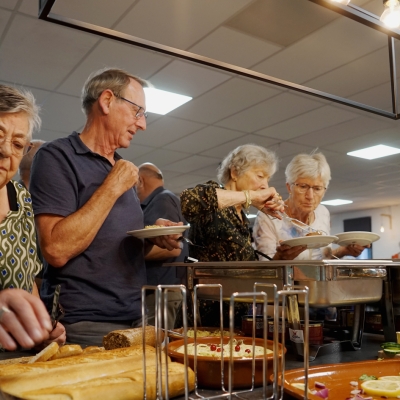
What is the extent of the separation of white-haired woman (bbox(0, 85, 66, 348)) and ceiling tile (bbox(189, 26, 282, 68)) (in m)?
2.17

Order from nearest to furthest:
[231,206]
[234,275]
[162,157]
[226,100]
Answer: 1. [234,275]
2. [231,206]
3. [226,100]
4. [162,157]

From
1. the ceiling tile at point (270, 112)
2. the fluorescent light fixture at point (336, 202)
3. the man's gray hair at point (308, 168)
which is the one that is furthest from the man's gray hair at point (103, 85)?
the fluorescent light fixture at point (336, 202)

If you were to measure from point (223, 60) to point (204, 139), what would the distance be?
81.1 inches

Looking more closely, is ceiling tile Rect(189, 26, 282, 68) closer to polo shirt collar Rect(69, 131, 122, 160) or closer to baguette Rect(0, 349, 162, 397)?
polo shirt collar Rect(69, 131, 122, 160)

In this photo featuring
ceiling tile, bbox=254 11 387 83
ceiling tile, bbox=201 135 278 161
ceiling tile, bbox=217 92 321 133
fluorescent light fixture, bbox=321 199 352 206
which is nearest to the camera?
ceiling tile, bbox=254 11 387 83

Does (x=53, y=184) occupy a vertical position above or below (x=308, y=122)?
below

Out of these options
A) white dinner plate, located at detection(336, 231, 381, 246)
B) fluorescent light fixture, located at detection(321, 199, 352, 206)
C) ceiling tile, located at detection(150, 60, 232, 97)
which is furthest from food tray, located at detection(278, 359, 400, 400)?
fluorescent light fixture, located at detection(321, 199, 352, 206)

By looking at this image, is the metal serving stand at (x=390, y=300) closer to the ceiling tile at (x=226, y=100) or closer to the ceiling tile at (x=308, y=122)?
the ceiling tile at (x=226, y=100)

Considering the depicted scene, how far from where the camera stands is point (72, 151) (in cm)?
132

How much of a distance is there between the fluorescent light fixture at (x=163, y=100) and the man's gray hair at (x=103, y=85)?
256 cm

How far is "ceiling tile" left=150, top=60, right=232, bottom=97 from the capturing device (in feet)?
11.9

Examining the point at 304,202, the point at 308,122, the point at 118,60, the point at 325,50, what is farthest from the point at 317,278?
the point at 308,122

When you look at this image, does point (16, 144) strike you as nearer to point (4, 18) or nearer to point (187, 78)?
point (4, 18)

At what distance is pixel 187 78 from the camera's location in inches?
150
